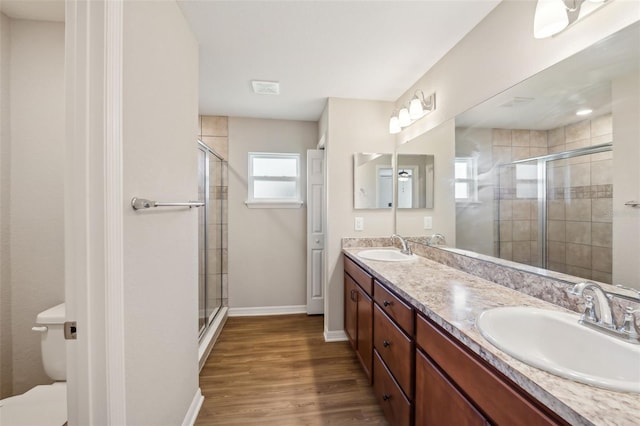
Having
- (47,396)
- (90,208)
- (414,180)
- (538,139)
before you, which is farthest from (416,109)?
(47,396)

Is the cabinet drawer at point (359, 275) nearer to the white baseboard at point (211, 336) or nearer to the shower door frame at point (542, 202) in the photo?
the shower door frame at point (542, 202)

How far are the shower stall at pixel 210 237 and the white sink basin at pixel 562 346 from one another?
6.95 ft

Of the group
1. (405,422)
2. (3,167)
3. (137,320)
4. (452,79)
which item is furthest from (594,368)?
(3,167)

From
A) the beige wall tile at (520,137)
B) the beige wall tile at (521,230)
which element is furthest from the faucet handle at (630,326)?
the beige wall tile at (520,137)

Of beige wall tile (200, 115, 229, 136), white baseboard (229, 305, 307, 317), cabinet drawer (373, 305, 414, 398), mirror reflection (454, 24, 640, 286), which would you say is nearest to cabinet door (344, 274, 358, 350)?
cabinet drawer (373, 305, 414, 398)

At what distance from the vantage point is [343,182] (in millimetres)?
2471

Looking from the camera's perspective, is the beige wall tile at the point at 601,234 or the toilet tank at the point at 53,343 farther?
the toilet tank at the point at 53,343

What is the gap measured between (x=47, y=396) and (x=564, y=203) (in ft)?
8.41

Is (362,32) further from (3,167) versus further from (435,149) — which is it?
(3,167)

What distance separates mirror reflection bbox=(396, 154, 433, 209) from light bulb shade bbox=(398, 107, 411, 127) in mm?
288

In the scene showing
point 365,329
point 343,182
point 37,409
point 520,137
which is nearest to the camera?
point 37,409

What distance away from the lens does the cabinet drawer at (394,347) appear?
1.17 m

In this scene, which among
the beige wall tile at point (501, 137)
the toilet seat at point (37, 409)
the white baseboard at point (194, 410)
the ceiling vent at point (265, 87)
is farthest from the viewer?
the ceiling vent at point (265, 87)

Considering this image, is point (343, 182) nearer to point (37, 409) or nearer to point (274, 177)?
point (274, 177)
